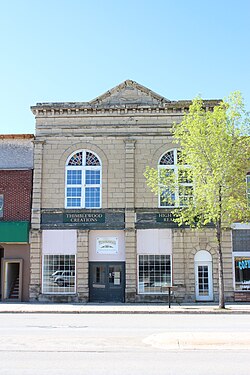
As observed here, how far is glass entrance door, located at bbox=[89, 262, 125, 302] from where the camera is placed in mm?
24469

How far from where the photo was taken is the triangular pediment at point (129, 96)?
85.7ft

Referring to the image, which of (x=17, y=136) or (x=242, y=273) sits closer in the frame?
(x=242, y=273)

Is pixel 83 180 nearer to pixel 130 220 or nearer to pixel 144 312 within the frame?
pixel 130 220

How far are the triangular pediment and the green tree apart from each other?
4.15m

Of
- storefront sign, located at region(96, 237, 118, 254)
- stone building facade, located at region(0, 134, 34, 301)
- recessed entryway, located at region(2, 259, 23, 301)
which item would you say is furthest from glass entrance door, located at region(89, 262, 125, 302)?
recessed entryway, located at region(2, 259, 23, 301)

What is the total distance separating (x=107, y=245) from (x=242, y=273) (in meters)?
7.09

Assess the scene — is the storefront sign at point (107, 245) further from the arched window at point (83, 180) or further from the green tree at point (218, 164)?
the green tree at point (218, 164)

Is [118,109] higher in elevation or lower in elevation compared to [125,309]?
higher

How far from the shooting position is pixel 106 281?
80.7 feet

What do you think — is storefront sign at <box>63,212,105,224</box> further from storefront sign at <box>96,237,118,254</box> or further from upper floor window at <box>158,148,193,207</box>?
upper floor window at <box>158,148,193,207</box>
